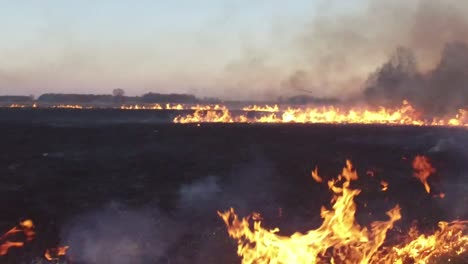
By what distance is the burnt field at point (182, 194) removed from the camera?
21.5m

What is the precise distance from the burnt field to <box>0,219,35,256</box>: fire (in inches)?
16.1

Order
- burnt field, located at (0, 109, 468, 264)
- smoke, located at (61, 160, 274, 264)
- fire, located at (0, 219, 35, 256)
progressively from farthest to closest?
fire, located at (0, 219, 35, 256) → burnt field, located at (0, 109, 468, 264) → smoke, located at (61, 160, 274, 264)

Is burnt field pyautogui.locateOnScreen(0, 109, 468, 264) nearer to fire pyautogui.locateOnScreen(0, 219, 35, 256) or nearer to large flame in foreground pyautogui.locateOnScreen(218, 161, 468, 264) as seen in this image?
fire pyautogui.locateOnScreen(0, 219, 35, 256)

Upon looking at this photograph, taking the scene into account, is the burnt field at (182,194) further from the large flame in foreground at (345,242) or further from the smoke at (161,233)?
the large flame in foreground at (345,242)

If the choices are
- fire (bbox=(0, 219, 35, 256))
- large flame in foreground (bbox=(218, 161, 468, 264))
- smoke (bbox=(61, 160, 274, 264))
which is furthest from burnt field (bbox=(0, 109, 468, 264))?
large flame in foreground (bbox=(218, 161, 468, 264))

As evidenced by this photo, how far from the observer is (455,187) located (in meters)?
39.4

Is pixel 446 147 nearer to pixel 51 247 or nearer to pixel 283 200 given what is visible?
pixel 283 200

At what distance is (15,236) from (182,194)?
61.1 ft

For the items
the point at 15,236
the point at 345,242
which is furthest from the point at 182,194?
the point at 345,242

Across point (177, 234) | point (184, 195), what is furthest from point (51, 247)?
point (184, 195)

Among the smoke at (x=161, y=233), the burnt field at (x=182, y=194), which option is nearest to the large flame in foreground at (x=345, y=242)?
the burnt field at (x=182, y=194)

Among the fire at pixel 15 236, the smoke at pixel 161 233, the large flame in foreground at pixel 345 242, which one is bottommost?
the fire at pixel 15 236

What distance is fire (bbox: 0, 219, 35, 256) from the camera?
A: 72.7 ft

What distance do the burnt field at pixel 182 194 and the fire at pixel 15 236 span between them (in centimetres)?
41
